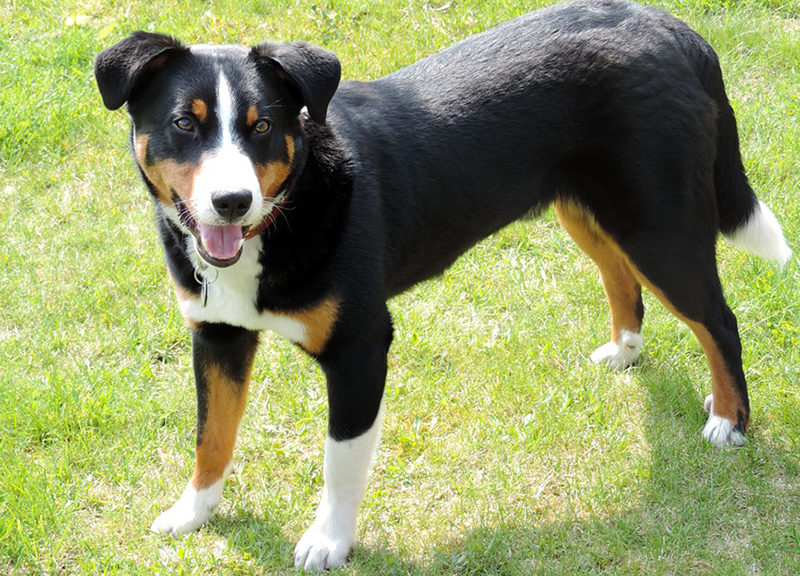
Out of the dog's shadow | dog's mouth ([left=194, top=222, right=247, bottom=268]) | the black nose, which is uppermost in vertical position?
the black nose

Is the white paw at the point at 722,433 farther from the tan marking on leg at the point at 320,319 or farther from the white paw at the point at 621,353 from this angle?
the tan marking on leg at the point at 320,319

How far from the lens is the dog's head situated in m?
3.06

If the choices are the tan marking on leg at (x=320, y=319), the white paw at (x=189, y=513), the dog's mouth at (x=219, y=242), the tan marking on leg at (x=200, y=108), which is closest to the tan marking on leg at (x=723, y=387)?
the tan marking on leg at (x=320, y=319)

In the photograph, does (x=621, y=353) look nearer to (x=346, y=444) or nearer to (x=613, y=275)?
(x=613, y=275)

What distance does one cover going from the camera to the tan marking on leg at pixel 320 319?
335 cm

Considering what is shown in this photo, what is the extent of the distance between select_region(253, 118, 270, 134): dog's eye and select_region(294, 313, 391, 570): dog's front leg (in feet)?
2.62

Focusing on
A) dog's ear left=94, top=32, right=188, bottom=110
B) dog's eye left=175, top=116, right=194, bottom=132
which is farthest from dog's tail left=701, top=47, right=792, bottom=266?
dog's ear left=94, top=32, right=188, bottom=110

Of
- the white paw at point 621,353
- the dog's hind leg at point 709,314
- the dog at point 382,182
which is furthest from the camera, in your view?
the white paw at point 621,353

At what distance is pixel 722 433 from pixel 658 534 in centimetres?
64

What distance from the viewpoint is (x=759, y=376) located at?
14.7 feet

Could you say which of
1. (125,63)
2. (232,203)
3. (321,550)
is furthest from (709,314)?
(125,63)

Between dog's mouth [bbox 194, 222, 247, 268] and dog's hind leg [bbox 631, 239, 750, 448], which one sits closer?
dog's mouth [bbox 194, 222, 247, 268]

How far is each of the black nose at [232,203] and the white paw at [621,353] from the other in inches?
87.2

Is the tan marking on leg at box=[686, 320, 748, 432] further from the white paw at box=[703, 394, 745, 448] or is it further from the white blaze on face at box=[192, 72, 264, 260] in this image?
the white blaze on face at box=[192, 72, 264, 260]
